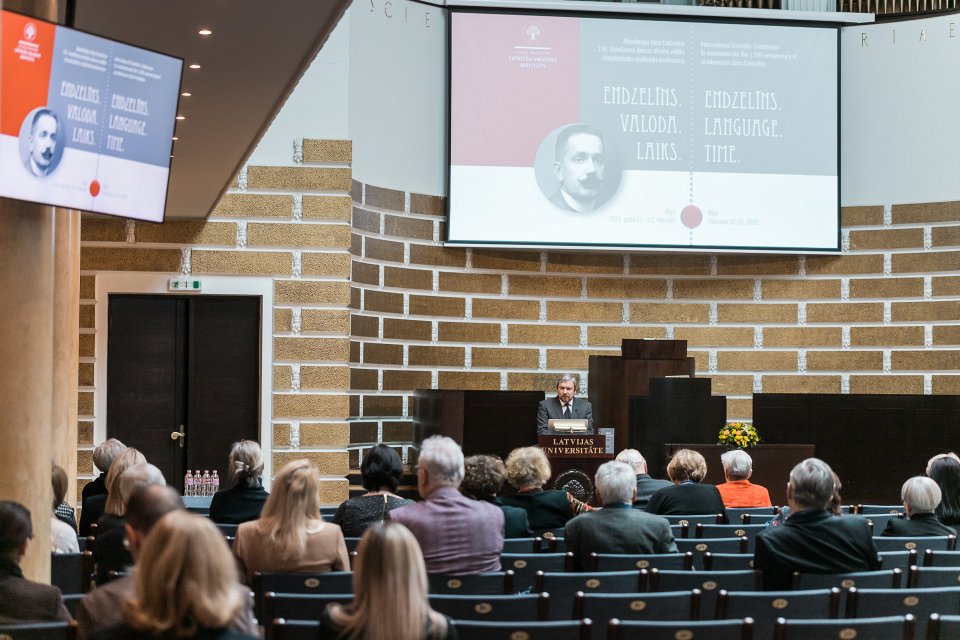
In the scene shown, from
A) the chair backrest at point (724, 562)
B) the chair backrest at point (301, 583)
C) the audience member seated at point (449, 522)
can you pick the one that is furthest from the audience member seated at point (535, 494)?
the chair backrest at point (301, 583)

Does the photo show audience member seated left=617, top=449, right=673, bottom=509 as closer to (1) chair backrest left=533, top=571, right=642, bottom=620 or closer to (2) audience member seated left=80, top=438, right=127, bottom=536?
(1) chair backrest left=533, top=571, right=642, bottom=620

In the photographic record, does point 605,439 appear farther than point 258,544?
Yes

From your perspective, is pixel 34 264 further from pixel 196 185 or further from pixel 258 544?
pixel 196 185

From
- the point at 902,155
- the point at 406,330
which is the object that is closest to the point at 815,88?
the point at 902,155

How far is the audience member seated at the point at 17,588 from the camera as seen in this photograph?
346cm

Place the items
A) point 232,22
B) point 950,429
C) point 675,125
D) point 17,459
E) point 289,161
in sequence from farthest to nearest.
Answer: point 675,125
point 950,429
point 289,161
point 232,22
point 17,459

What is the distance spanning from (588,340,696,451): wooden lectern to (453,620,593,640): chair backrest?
7637 millimetres

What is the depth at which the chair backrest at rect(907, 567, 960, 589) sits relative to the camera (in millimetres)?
4516

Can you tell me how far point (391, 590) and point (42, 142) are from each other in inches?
87.8

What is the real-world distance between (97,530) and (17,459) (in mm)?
1180

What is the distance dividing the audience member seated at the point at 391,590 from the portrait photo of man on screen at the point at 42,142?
2046mm

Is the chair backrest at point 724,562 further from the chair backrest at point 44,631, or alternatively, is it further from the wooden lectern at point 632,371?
the wooden lectern at point 632,371

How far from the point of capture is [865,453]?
11945 mm

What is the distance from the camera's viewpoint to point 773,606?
383cm
